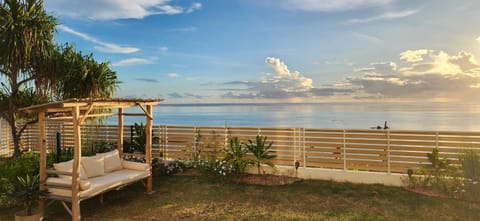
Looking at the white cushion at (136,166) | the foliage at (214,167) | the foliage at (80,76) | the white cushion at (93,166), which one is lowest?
the foliage at (214,167)

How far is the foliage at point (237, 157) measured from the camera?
22.9ft

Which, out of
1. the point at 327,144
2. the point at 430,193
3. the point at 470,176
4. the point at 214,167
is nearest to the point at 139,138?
the point at 214,167

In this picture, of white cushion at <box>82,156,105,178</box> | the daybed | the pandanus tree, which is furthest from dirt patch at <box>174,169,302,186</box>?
the pandanus tree

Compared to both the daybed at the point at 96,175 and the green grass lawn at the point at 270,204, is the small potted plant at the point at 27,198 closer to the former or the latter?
the daybed at the point at 96,175

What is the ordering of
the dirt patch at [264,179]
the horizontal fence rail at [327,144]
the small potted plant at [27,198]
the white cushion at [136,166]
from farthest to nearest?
the dirt patch at [264,179]
the horizontal fence rail at [327,144]
the white cushion at [136,166]
the small potted plant at [27,198]

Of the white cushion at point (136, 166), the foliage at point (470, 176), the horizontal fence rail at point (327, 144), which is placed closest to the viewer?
the foliage at point (470, 176)

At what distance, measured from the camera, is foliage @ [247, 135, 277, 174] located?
23.1ft

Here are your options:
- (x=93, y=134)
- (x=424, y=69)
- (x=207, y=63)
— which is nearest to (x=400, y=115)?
(x=424, y=69)

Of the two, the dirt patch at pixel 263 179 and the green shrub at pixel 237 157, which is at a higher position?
the green shrub at pixel 237 157

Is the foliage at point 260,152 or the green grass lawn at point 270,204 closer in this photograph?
the green grass lawn at point 270,204

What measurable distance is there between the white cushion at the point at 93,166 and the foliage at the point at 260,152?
333 cm

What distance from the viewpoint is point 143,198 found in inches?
226

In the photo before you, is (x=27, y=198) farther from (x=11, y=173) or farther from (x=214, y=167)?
(x=214, y=167)

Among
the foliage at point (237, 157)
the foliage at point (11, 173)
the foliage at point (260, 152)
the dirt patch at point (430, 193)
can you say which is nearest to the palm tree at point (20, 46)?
the foliage at point (11, 173)
